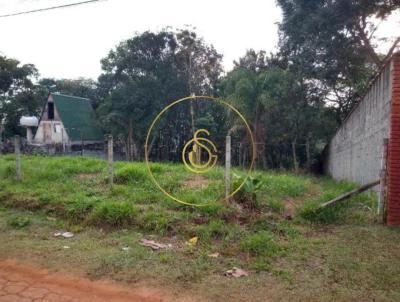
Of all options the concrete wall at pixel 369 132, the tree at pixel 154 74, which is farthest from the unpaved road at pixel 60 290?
the tree at pixel 154 74

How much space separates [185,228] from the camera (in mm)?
4535

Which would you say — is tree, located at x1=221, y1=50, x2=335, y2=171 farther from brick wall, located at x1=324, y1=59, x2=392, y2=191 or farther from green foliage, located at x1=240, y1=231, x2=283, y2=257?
green foliage, located at x1=240, y1=231, x2=283, y2=257

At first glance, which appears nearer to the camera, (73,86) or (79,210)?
(79,210)

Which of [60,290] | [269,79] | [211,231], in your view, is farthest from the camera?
[269,79]

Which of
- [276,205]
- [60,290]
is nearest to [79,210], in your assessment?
[60,290]

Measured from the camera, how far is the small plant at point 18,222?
4989mm

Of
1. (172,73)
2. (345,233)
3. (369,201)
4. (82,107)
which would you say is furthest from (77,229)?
(82,107)

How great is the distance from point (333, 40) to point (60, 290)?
13.8m

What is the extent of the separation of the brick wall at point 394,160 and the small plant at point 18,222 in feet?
17.1

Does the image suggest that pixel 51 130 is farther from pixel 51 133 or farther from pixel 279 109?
pixel 279 109

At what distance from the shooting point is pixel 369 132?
6852mm

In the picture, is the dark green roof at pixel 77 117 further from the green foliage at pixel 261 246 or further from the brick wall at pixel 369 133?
the green foliage at pixel 261 246

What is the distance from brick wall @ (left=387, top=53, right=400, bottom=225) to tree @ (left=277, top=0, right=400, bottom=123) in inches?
375

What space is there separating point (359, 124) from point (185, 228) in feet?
18.6
